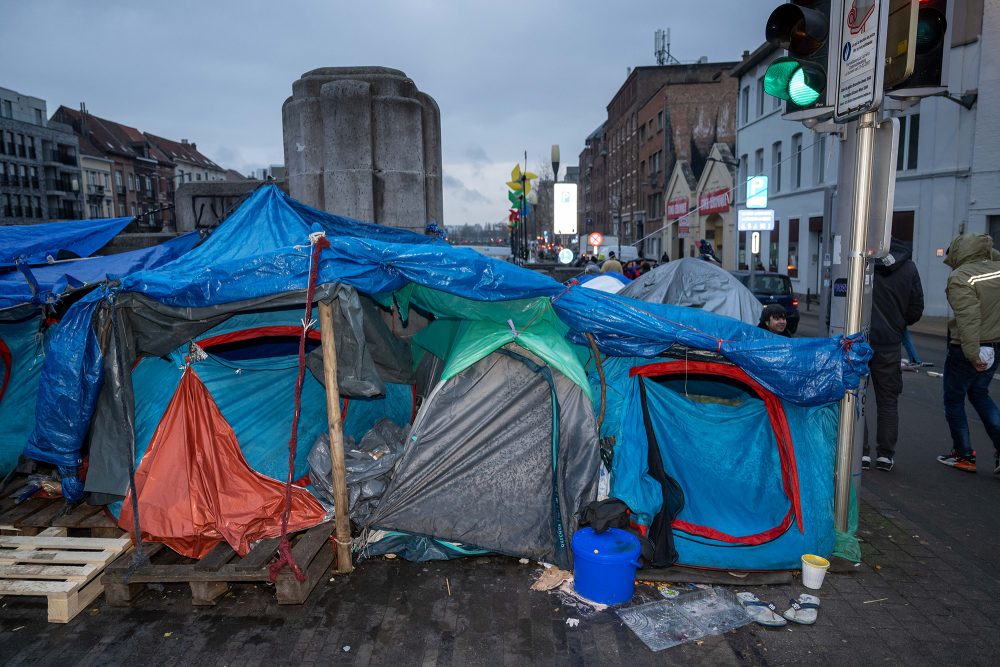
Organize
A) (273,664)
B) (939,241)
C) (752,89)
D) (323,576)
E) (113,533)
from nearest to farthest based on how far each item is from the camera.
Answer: (273,664), (323,576), (113,533), (939,241), (752,89)

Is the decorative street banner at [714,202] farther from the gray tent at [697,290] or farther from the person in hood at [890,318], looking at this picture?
the person in hood at [890,318]

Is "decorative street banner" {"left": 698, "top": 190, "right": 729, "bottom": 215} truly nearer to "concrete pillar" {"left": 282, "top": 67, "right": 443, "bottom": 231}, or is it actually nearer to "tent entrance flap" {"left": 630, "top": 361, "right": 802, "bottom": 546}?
"concrete pillar" {"left": 282, "top": 67, "right": 443, "bottom": 231}

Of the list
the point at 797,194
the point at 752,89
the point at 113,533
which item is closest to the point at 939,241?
the point at 797,194

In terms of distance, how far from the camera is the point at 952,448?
6.81m

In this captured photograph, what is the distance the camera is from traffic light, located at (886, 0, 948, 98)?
3873 mm

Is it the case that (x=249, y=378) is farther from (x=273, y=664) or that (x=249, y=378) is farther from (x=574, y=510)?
(x=574, y=510)

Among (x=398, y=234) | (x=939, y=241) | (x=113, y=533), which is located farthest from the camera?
(x=939, y=241)

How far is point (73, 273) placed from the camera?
17.7 feet

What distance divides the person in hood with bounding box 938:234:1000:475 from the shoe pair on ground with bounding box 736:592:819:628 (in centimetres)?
327

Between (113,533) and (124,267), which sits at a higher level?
(124,267)

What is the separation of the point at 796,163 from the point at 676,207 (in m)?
11.0

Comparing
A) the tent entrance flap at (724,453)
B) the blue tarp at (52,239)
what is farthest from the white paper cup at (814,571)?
the blue tarp at (52,239)

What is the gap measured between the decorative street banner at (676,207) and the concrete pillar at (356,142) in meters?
28.8

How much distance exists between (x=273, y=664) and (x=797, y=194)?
1010 inches
